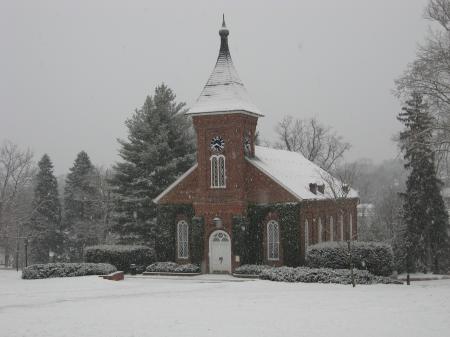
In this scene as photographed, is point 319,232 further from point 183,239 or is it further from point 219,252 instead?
point 183,239

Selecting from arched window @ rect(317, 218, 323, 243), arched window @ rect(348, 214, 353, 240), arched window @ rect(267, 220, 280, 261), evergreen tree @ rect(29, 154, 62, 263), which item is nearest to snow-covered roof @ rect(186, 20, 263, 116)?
arched window @ rect(267, 220, 280, 261)

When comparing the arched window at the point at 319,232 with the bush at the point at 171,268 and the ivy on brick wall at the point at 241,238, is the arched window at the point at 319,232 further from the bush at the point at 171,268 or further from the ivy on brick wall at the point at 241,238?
the bush at the point at 171,268

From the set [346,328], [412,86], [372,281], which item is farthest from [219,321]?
[412,86]

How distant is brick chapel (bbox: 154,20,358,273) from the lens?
127 feet

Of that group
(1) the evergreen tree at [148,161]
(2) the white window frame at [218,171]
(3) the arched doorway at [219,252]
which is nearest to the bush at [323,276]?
(3) the arched doorway at [219,252]

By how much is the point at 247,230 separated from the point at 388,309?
17.9 metres

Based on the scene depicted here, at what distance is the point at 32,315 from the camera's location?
21.1 meters

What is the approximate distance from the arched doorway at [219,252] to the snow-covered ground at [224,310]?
778cm

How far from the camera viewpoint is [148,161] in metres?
50.7

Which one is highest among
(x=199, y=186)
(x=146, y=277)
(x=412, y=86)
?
(x=412, y=86)

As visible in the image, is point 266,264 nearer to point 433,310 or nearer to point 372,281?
point 372,281

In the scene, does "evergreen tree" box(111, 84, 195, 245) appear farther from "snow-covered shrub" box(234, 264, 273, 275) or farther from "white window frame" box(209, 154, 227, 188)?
"snow-covered shrub" box(234, 264, 273, 275)

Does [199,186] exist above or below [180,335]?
above

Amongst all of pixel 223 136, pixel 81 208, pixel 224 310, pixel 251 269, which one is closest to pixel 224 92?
pixel 223 136
